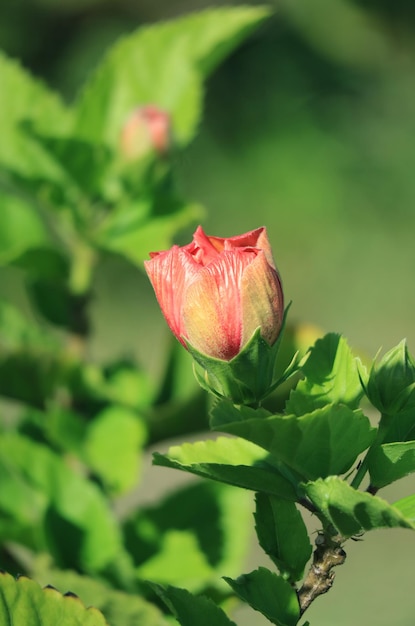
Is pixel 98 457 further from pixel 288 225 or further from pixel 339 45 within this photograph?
pixel 339 45

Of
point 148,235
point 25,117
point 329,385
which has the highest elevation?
point 25,117

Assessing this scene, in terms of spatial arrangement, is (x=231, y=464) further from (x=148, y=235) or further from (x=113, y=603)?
(x=148, y=235)

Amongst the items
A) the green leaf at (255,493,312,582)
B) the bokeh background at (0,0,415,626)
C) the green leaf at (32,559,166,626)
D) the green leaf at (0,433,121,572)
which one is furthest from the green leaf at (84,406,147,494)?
the bokeh background at (0,0,415,626)

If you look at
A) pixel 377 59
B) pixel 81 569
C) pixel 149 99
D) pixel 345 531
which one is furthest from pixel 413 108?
pixel 345 531

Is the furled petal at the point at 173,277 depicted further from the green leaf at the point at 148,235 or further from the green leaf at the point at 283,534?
the green leaf at the point at 148,235

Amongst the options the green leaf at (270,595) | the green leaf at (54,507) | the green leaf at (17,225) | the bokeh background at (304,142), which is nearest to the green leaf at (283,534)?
the green leaf at (270,595)

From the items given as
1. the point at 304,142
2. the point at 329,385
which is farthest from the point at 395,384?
the point at 304,142
